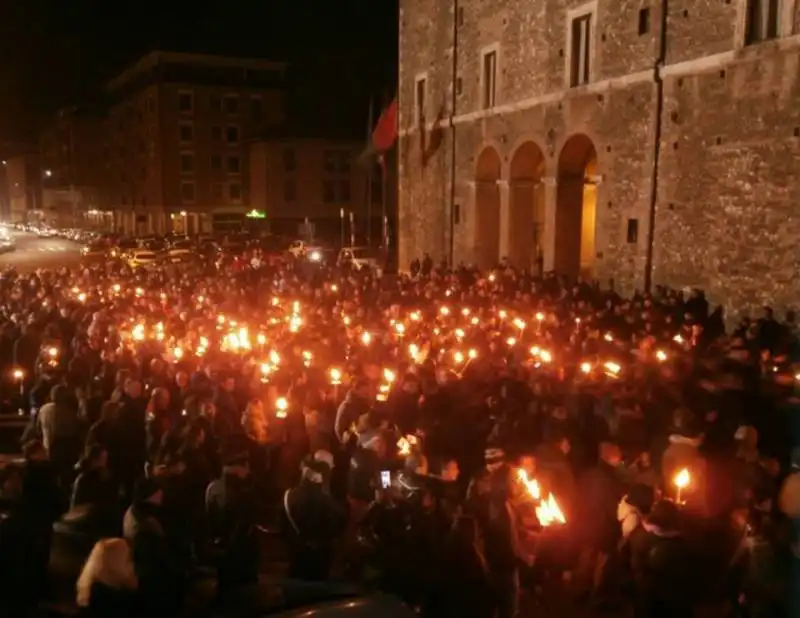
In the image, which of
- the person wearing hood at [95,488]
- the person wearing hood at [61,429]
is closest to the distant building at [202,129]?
the person wearing hood at [61,429]

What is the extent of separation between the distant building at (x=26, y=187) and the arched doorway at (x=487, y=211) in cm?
10273

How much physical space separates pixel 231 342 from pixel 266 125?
57257 mm

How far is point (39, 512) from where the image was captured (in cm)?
697

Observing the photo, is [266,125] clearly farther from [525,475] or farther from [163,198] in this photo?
[525,475]

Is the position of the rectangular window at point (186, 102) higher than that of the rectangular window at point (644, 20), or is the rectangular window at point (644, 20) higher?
the rectangular window at point (186, 102)

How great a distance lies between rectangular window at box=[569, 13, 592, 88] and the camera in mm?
24828

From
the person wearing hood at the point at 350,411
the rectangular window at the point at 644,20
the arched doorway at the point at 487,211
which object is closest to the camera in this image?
the person wearing hood at the point at 350,411

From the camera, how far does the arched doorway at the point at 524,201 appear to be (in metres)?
29.2

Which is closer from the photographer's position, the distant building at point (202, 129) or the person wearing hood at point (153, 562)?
the person wearing hood at point (153, 562)

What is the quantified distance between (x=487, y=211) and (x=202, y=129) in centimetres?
4290

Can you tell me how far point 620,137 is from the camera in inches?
915

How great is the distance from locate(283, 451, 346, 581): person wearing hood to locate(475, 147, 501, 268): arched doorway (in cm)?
2463

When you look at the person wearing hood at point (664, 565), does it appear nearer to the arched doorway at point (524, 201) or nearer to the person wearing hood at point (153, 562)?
the person wearing hood at point (153, 562)

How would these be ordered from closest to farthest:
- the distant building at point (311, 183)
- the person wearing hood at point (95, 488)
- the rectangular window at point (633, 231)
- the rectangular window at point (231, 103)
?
1. the person wearing hood at point (95, 488)
2. the rectangular window at point (633, 231)
3. the distant building at point (311, 183)
4. the rectangular window at point (231, 103)
